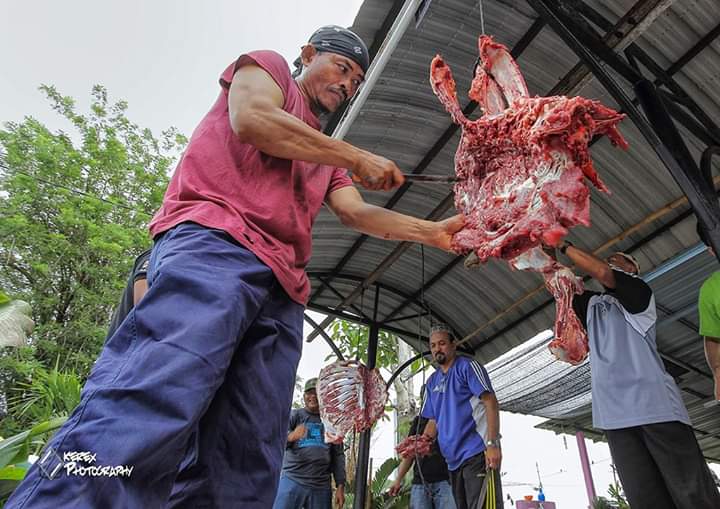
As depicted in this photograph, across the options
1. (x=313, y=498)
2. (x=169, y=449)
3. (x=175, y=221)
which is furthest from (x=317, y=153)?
(x=313, y=498)

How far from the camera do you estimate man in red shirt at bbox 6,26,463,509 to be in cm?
89

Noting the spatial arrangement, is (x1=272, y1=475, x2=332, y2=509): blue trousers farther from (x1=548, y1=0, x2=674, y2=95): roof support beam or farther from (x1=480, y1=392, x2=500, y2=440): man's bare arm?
(x1=548, y1=0, x2=674, y2=95): roof support beam

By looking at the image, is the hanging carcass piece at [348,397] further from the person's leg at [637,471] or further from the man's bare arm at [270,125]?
the man's bare arm at [270,125]

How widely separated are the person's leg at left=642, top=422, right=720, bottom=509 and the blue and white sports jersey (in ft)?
5.69

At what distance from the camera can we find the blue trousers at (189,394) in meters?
0.86

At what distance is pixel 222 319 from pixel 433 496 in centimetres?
457

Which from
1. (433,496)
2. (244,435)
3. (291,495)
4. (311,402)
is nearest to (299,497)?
(291,495)

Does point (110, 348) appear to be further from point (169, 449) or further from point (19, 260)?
point (19, 260)

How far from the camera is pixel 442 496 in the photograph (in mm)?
4805

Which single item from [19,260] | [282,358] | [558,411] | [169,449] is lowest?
[169,449]

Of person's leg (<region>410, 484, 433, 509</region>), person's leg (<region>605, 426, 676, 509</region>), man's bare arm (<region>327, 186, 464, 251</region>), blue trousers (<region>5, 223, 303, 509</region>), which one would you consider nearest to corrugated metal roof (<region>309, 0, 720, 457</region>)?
man's bare arm (<region>327, 186, 464, 251</region>)

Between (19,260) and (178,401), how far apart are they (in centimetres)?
1857

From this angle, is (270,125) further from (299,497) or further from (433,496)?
(299,497)

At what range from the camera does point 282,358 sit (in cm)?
142
